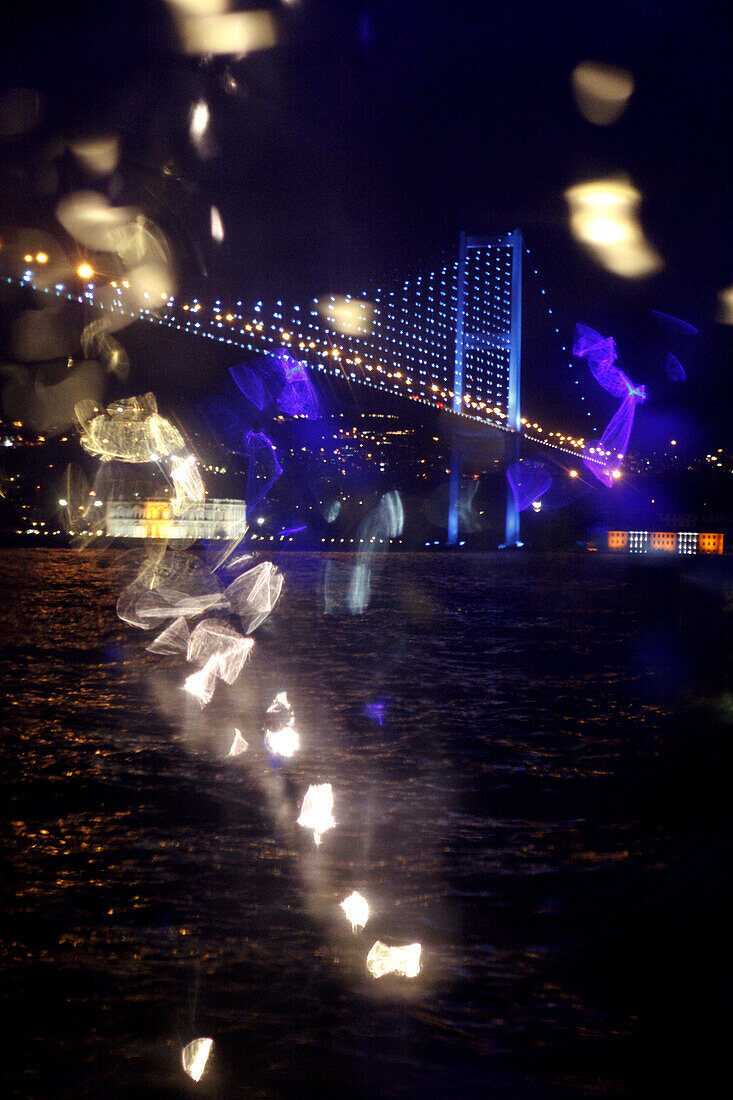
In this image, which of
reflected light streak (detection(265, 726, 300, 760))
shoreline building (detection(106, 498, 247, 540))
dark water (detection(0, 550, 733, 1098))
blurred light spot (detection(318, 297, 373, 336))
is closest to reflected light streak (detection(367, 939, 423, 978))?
dark water (detection(0, 550, 733, 1098))

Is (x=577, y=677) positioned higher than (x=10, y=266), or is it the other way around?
(x=10, y=266)

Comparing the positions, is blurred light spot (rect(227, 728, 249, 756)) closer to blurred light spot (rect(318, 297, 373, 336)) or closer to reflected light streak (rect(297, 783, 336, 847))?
reflected light streak (rect(297, 783, 336, 847))

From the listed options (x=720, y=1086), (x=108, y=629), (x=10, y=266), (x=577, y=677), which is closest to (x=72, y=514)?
(x=10, y=266)

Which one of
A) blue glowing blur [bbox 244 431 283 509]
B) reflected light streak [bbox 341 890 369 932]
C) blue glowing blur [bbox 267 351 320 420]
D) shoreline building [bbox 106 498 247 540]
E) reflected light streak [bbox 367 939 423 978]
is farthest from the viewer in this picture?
blue glowing blur [bbox 244 431 283 509]

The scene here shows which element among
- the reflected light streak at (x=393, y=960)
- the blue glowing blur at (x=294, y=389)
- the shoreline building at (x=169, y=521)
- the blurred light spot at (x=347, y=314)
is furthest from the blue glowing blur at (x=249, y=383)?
the reflected light streak at (x=393, y=960)

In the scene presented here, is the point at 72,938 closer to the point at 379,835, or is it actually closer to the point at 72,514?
the point at 379,835

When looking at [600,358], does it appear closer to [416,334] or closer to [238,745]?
[416,334]
